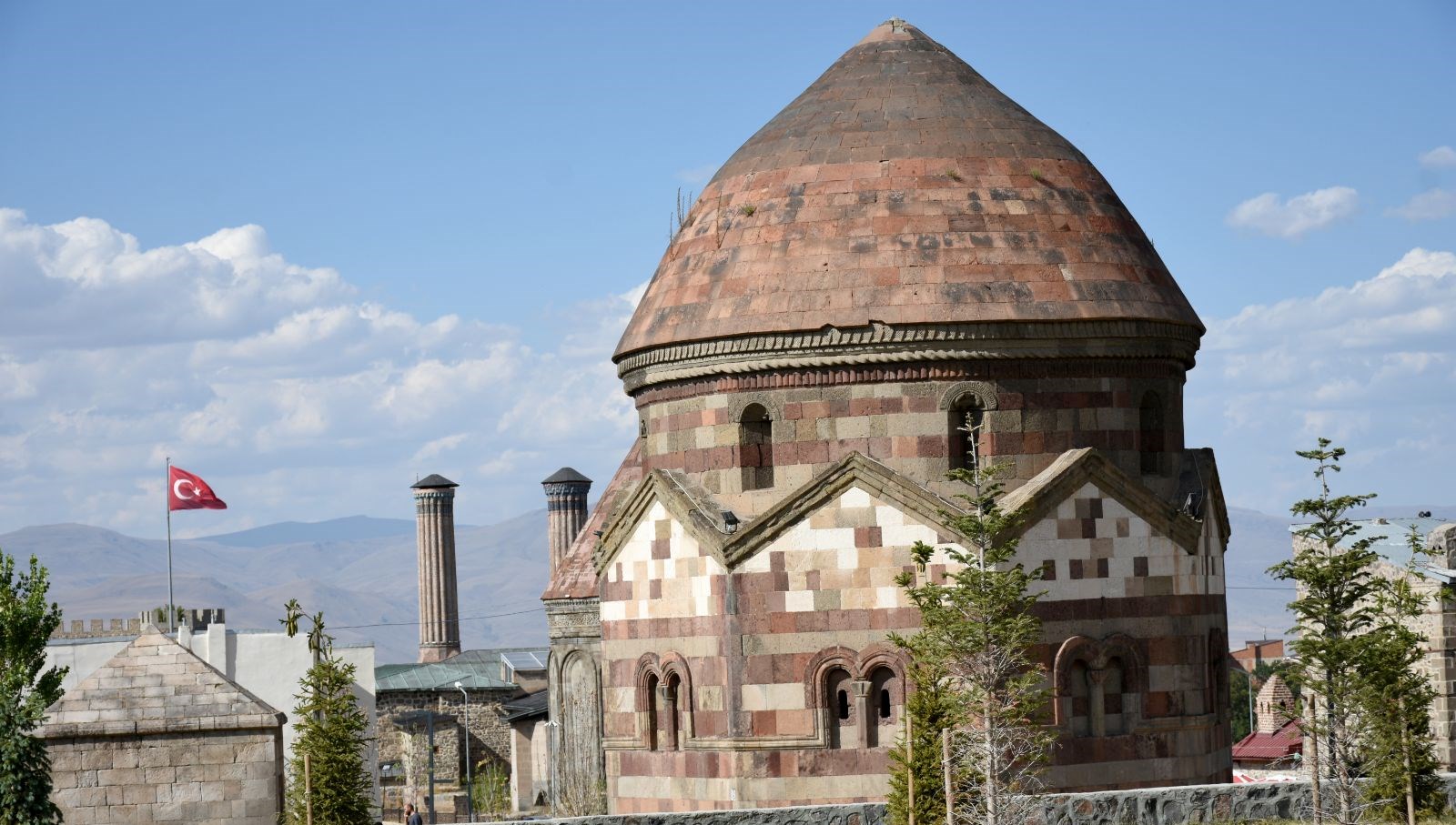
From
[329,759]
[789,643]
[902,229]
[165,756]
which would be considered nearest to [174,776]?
[165,756]

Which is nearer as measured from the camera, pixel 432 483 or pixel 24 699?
pixel 24 699

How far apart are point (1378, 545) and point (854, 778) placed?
13226mm

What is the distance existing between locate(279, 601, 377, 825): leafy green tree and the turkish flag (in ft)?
74.2

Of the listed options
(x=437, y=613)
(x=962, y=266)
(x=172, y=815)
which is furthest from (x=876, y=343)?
(x=437, y=613)

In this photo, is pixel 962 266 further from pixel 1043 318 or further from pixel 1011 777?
pixel 1011 777

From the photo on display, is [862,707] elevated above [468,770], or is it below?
above

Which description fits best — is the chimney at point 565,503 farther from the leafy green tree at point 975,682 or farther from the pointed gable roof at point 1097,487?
the leafy green tree at point 975,682

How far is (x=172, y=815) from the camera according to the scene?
30.3 meters

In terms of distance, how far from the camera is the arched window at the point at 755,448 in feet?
104

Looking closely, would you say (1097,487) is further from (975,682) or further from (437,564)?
(437,564)

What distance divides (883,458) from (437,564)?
50.7m

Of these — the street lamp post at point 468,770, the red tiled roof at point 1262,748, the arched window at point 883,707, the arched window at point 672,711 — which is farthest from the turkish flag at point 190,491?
the red tiled roof at point 1262,748

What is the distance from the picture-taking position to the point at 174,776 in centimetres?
3036

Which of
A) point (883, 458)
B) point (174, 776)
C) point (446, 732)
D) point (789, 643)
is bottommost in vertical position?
point (446, 732)
